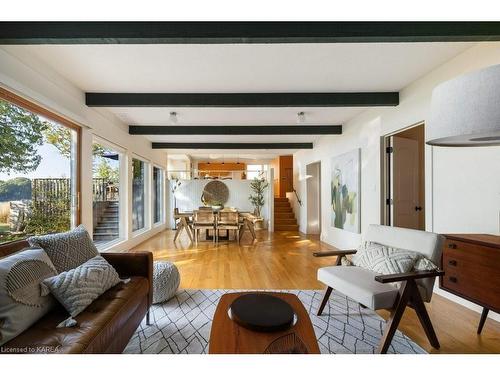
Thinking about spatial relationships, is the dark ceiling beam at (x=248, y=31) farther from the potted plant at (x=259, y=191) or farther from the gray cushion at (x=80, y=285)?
the potted plant at (x=259, y=191)

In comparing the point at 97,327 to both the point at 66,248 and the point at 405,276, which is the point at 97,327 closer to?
the point at 66,248

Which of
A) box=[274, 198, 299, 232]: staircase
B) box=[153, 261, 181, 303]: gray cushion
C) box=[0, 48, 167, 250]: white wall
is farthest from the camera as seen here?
box=[274, 198, 299, 232]: staircase

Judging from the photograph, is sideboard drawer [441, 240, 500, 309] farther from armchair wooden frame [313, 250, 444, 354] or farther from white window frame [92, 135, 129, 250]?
white window frame [92, 135, 129, 250]

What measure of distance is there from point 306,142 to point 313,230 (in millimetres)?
2488

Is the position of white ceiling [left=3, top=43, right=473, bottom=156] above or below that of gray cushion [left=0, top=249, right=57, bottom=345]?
above

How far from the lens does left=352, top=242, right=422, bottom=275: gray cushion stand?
2141 mm

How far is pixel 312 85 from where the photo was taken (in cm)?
332

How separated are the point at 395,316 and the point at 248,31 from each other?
237cm

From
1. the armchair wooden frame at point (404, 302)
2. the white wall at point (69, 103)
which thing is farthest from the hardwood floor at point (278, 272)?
the white wall at point (69, 103)

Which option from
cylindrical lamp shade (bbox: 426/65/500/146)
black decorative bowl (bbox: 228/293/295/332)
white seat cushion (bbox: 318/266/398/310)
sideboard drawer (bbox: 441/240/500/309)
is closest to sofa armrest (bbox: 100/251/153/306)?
black decorative bowl (bbox: 228/293/295/332)

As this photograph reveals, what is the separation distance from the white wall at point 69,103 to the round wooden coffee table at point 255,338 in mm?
2686

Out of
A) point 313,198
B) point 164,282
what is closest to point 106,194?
point 164,282

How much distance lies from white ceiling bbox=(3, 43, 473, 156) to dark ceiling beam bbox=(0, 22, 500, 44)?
408 mm

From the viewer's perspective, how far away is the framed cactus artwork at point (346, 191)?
4659 mm
